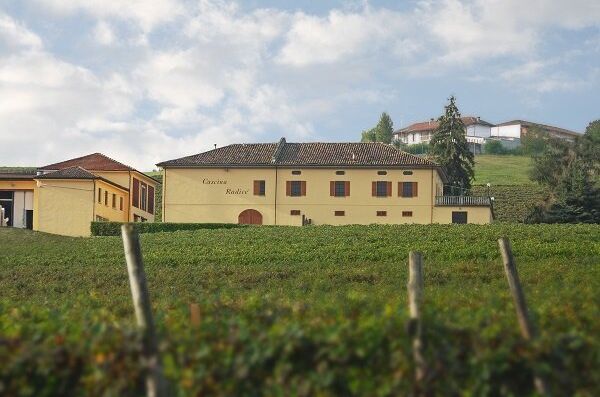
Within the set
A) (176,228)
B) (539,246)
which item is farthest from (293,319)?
(176,228)

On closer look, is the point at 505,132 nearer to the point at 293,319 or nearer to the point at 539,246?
the point at 539,246

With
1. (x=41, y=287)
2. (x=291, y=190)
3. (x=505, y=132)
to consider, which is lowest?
(x=41, y=287)

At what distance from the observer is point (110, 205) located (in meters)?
65.2

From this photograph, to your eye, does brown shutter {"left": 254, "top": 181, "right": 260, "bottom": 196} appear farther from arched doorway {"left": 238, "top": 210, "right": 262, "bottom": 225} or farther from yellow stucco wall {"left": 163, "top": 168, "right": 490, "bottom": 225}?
arched doorway {"left": 238, "top": 210, "right": 262, "bottom": 225}

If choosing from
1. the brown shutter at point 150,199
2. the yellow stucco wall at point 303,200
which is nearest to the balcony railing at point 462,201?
the yellow stucco wall at point 303,200

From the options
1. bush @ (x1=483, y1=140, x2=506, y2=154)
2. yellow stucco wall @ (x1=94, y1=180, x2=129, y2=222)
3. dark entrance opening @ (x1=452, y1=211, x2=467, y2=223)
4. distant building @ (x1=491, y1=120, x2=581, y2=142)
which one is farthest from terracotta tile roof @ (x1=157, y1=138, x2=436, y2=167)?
distant building @ (x1=491, y1=120, x2=581, y2=142)

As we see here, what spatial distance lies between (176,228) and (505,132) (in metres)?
133

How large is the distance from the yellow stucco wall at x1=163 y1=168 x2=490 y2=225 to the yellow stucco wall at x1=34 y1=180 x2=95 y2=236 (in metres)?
6.59

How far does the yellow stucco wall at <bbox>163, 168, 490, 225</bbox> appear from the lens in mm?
64875


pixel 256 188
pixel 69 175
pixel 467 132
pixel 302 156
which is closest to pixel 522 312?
pixel 69 175

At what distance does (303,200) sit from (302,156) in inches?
151

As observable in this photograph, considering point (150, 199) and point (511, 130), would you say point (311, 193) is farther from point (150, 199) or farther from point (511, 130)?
point (511, 130)

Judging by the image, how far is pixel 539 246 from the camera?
116 ft

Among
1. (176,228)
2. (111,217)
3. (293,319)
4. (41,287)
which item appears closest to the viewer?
(293,319)
